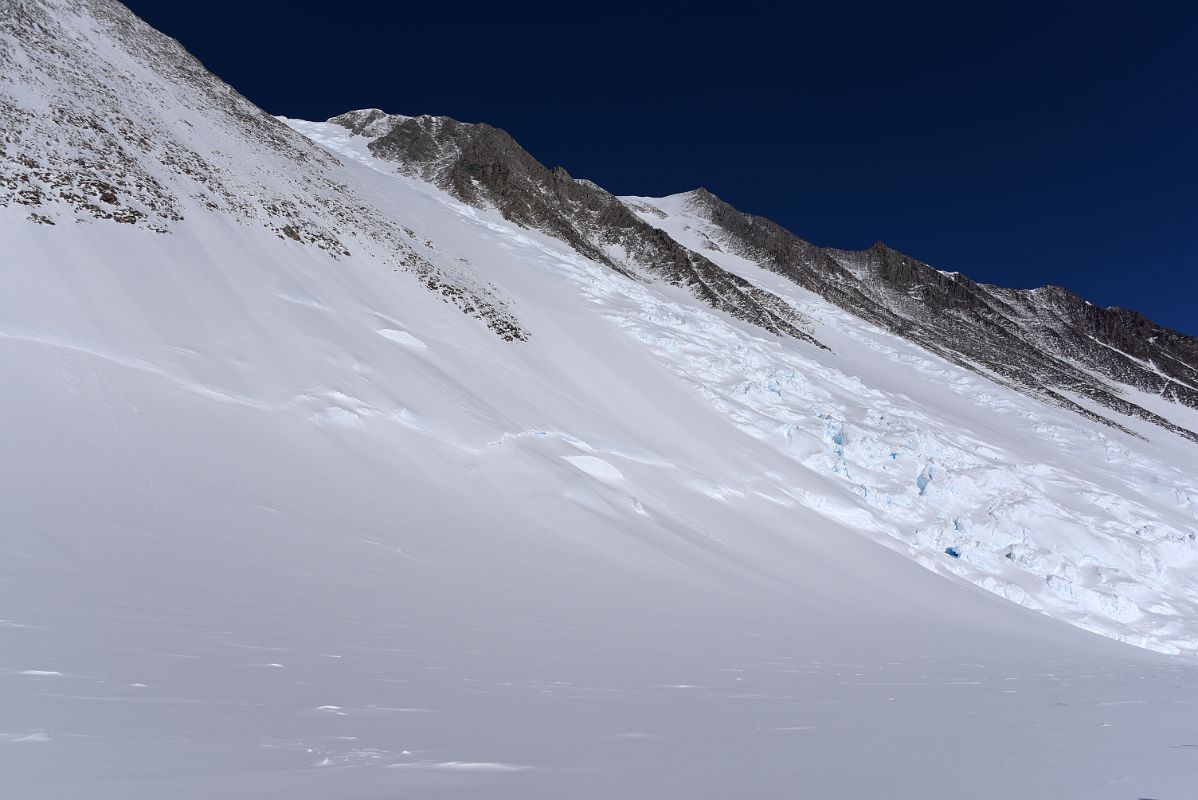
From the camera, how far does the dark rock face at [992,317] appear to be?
6255 centimetres

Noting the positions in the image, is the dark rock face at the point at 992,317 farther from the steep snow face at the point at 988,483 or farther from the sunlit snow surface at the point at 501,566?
the sunlit snow surface at the point at 501,566

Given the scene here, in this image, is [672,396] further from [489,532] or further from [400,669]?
[400,669]

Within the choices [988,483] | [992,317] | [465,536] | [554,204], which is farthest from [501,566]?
[992,317]

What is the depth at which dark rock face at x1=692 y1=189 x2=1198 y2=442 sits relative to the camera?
62.5m

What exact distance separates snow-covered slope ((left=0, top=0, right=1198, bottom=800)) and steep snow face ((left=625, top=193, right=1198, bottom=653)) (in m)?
0.16

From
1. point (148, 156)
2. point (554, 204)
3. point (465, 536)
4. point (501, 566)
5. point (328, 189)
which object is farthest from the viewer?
point (554, 204)

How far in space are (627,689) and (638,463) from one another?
10.9 metres

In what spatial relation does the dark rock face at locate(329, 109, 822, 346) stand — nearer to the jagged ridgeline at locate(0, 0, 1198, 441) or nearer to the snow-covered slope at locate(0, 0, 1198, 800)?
the jagged ridgeline at locate(0, 0, 1198, 441)

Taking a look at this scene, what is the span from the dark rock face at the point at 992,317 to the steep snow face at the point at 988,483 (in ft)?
89.1

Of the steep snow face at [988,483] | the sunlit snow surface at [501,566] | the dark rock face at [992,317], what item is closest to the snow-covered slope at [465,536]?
the sunlit snow surface at [501,566]

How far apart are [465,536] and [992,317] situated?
9790 centimetres

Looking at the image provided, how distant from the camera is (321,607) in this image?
17.7ft

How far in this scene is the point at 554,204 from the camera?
5647cm

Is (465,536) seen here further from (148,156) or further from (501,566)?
(148,156)
